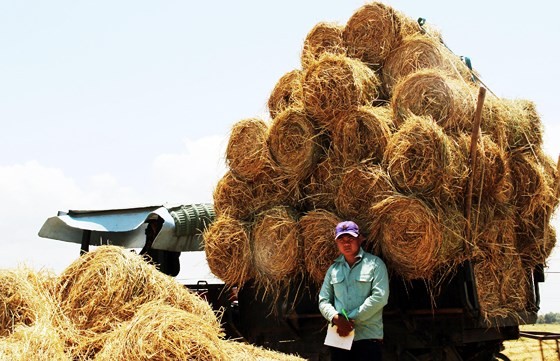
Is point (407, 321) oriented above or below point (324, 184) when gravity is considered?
below

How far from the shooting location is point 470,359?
7973mm

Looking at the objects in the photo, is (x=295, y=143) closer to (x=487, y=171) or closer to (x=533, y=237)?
(x=487, y=171)

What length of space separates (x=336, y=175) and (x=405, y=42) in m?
1.90

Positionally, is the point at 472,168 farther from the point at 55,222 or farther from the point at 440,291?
the point at 55,222

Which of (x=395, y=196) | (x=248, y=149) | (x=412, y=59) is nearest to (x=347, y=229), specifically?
(x=395, y=196)

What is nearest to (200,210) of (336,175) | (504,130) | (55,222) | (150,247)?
(150,247)

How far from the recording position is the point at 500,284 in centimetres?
719

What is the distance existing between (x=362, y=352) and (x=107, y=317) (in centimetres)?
220

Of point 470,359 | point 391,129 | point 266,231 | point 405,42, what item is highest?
point 405,42

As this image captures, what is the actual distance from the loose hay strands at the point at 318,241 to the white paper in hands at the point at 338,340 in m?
0.81

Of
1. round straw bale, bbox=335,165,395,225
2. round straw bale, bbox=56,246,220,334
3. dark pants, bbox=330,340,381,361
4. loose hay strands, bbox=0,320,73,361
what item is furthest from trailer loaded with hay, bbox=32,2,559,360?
loose hay strands, bbox=0,320,73,361

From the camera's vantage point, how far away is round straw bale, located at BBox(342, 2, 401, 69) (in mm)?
7980

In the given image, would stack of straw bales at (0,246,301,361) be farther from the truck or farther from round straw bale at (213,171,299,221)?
round straw bale at (213,171,299,221)

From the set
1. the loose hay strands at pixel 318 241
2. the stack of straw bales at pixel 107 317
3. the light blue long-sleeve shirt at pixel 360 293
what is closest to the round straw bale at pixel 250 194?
the loose hay strands at pixel 318 241
